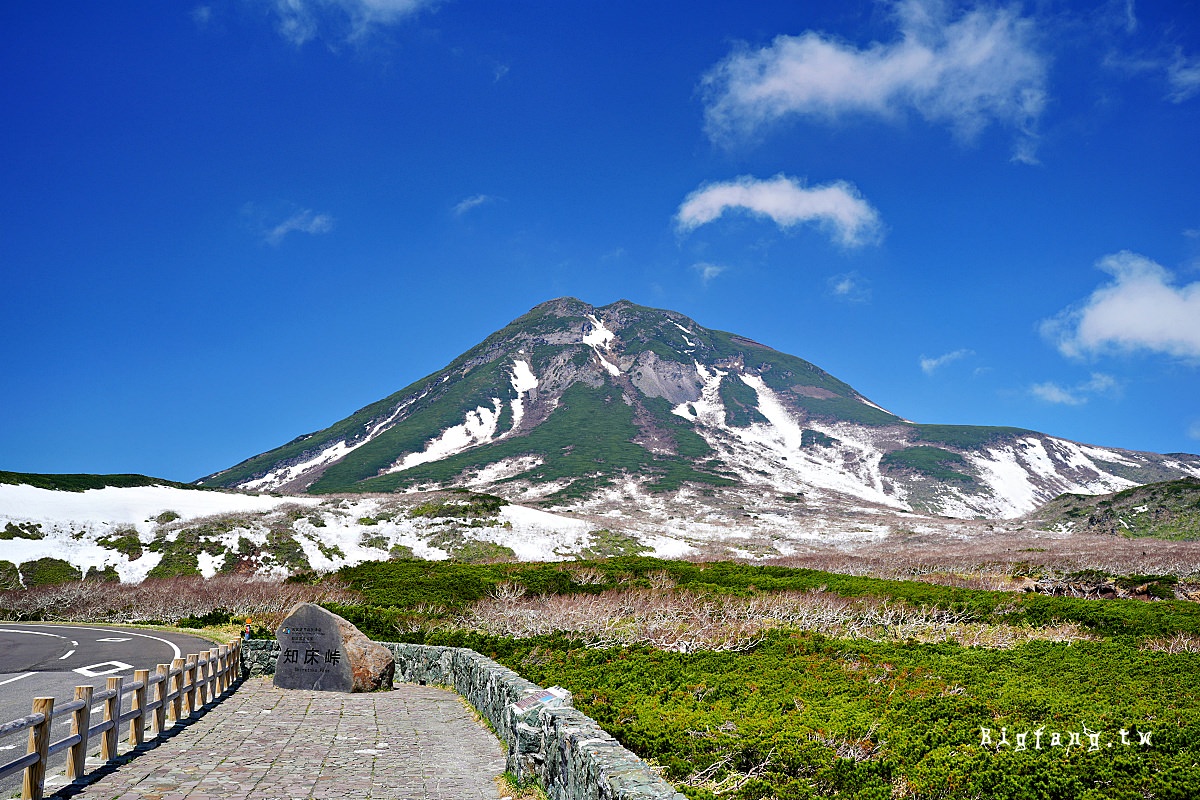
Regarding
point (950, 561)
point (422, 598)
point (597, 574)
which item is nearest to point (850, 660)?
point (422, 598)

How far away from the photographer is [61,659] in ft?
70.1

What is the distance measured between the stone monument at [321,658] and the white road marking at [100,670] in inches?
Answer: 175

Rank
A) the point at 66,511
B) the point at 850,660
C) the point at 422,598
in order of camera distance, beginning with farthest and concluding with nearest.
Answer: the point at 66,511 → the point at 422,598 → the point at 850,660

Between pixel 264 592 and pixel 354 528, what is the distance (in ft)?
96.2

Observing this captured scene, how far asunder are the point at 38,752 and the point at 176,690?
589 cm

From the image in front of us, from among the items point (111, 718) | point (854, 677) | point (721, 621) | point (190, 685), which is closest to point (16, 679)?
point (190, 685)

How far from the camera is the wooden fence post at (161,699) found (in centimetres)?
1254

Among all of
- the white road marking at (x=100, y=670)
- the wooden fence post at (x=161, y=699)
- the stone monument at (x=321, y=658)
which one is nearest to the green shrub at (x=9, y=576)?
the white road marking at (x=100, y=670)

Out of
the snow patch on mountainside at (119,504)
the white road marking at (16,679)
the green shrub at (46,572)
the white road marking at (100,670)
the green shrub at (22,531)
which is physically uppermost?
the snow patch on mountainside at (119,504)

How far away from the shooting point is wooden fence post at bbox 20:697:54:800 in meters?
8.30

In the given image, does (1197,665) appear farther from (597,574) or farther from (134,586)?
(134,586)

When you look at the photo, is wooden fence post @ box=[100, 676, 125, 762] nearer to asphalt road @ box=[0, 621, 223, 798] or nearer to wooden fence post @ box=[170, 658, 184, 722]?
asphalt road @ box=[0, 621, 223, 798]

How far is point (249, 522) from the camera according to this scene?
6216 cm

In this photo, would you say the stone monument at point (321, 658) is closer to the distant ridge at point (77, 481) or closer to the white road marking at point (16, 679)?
the white road marking at point (16, 679)
